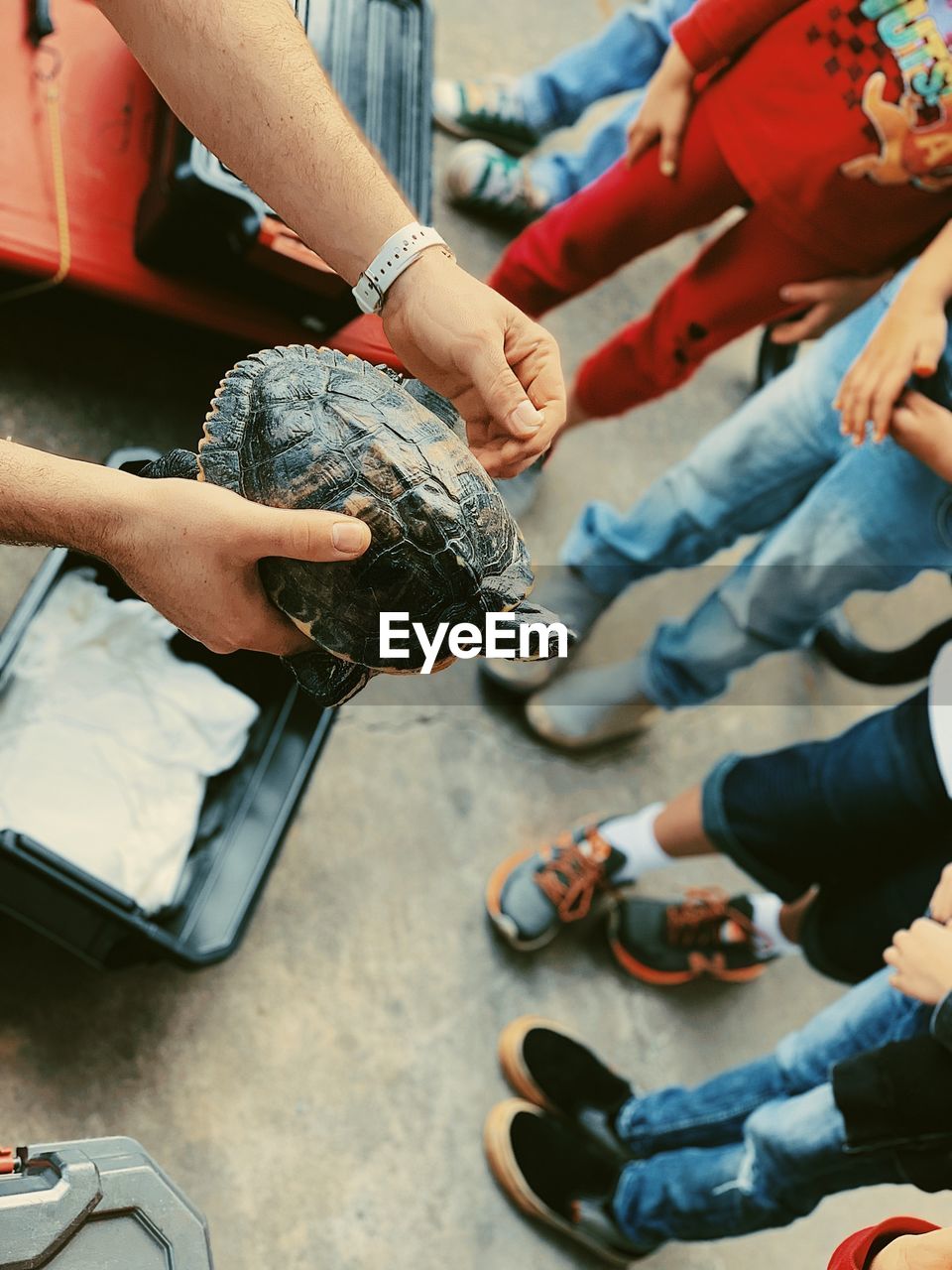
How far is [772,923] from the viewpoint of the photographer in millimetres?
1518

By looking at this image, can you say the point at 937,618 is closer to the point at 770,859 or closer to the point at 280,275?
the point at 770,859

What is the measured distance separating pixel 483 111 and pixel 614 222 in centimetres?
77

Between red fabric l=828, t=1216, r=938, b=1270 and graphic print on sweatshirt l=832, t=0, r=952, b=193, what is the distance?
0.96 m

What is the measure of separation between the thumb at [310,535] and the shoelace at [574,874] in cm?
97

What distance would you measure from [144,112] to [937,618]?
1.66m

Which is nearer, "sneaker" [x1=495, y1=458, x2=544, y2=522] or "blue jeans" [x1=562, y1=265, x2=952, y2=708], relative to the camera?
"sneaker" [x1=495, y1=458, x2=544, y2=522]

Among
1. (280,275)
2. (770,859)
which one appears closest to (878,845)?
(770,859)

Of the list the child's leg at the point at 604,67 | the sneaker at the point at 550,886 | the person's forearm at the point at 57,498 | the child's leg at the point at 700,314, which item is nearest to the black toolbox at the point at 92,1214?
the person's forearm at the point at 57,498

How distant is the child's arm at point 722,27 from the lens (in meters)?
1.11

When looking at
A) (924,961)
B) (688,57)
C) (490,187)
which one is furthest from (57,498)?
(490,187)

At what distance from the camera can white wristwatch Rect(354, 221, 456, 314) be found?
717mm

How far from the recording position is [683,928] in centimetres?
155

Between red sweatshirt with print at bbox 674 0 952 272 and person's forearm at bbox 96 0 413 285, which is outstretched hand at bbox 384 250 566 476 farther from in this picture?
red sweatshirt with print at bbox 674 0 952 272

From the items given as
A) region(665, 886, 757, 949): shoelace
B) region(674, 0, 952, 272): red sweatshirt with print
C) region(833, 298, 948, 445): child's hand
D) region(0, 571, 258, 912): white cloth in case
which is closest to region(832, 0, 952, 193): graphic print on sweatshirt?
region(674, 0, 952, 272): red sweatshirt with print
